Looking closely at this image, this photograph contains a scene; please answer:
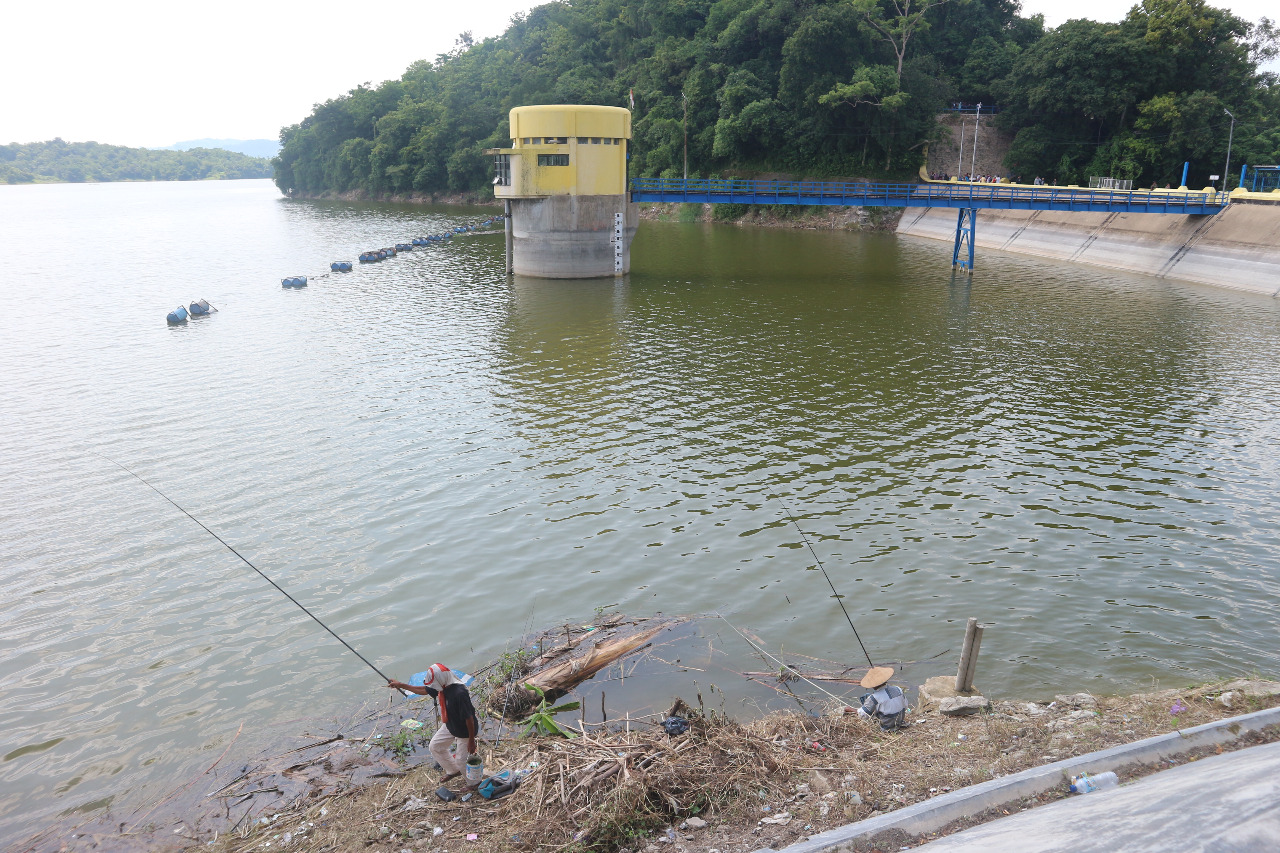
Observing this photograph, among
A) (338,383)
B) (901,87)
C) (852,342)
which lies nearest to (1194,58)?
(901,87)

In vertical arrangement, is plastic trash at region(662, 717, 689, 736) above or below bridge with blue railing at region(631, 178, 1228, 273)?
below

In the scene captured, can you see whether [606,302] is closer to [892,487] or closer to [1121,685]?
[892,487]

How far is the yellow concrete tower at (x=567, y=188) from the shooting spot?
47.9 metres

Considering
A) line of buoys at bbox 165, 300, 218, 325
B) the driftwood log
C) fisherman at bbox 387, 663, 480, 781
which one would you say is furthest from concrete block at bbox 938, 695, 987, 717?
line of buoys at bbox 165, 300, 218, 325

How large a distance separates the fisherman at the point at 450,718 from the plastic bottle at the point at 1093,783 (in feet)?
21.6

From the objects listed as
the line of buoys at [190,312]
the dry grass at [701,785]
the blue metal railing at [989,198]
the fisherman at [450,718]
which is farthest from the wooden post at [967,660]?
the blue metal railing at [989,198]

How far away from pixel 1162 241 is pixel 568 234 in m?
37.5

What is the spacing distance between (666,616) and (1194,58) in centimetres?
7777

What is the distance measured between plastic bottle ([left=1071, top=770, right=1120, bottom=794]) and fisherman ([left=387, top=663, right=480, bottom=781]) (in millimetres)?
6590

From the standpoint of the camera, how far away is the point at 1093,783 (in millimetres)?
8109

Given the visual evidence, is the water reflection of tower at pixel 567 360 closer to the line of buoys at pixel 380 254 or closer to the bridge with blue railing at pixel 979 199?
the bridge with blue railing at pixel 979 199

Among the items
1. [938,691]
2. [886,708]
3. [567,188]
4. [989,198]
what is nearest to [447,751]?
[886,708]

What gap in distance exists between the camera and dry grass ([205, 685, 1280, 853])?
8.25 meters

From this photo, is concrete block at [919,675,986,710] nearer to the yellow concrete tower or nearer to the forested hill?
the yellow concrete tower
